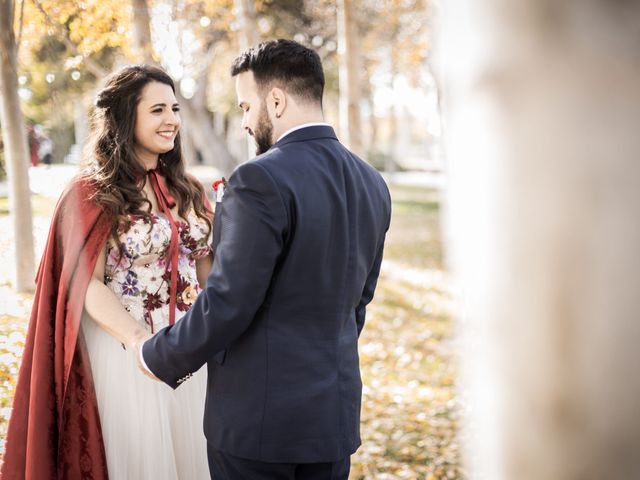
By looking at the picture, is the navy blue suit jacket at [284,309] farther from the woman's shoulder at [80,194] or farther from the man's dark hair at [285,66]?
the woman's shoulder at [80,194]

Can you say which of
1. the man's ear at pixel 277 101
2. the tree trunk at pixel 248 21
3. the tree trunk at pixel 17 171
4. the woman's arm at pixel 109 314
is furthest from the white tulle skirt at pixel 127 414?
the tree trunk at pixel 248 21

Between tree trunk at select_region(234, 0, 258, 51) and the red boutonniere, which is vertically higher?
tree trunk at select_region(234, 0, 258, 51)

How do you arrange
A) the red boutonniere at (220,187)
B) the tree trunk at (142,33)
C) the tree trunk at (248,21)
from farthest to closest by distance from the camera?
the tree trunk at (248,21), the tree trunk at (142,33), the red boutonniere at (220,187)

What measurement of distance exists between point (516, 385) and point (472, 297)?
16cm

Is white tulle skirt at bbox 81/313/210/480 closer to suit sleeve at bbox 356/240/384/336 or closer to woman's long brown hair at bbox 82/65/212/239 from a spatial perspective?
woman's long brown hair at bbox 82/65/212/239

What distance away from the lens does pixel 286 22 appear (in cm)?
1595

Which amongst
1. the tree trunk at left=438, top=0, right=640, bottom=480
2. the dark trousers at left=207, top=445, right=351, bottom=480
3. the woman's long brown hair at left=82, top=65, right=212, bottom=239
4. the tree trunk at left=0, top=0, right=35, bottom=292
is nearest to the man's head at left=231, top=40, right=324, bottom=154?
the woman's long brown hair at left=82, top=65, right=212, bottom=239

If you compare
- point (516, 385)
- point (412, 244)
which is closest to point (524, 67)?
point (516, 385)

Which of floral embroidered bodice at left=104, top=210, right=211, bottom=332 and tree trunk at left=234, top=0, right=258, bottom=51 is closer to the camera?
floral embroidered bodice at left=104, top=210, right=211, bottom=332

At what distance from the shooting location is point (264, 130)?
2252 millimetres

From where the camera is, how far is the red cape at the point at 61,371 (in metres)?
2.73

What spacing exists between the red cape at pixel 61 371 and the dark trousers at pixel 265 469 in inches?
31.7

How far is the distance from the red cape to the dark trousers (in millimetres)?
804

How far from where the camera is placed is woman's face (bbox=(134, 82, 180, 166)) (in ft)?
9.89
